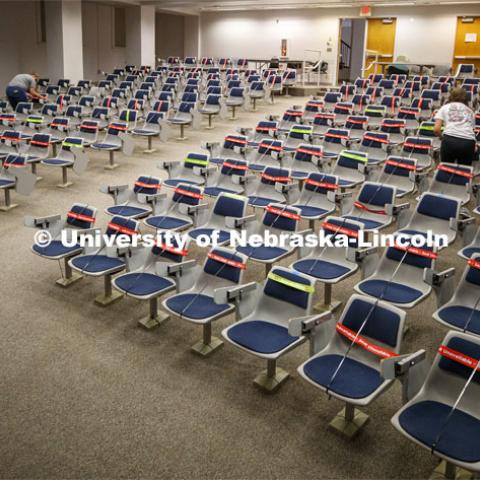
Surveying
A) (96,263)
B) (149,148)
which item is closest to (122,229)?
(96,263)

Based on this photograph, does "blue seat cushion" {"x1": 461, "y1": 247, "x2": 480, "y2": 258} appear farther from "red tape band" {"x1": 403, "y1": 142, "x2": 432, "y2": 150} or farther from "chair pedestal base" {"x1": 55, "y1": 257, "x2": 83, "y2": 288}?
"chair pedestal base" {"x1": 55, "y1": 257, "x2": 83, "y2": 288}

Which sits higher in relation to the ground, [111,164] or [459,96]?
[459,96]

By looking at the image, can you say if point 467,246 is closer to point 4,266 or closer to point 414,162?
point 414,162

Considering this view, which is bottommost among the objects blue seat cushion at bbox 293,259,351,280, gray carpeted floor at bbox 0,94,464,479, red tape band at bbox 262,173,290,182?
gray carpeted floor at bbox 0,94,464,479

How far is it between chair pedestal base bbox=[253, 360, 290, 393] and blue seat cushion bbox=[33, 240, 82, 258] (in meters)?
2.20

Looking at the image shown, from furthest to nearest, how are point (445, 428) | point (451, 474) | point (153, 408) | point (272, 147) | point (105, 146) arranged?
1. point (105, 146)
2. point (272, 147)
3. point (153, 408)
4. point (451, 474)
5. point (445, 428)

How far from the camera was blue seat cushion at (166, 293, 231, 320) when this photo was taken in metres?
4.01

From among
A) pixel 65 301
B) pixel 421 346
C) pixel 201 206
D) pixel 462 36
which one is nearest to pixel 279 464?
pixel 421 346

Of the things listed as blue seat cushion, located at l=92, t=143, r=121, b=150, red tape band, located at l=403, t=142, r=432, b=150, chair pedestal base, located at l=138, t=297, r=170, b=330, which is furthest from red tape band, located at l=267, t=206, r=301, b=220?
blue seat cushion, located at l=92, t=143, r=121, b=150

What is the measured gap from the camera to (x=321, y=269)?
15.2ft

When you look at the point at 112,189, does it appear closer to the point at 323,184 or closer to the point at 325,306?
the point at 323,184

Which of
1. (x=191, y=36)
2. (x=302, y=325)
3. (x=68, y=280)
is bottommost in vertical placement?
(x=68, y=280)

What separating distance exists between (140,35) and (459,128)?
1551 centimetres

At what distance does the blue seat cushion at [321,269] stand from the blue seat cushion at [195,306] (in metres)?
0.83
